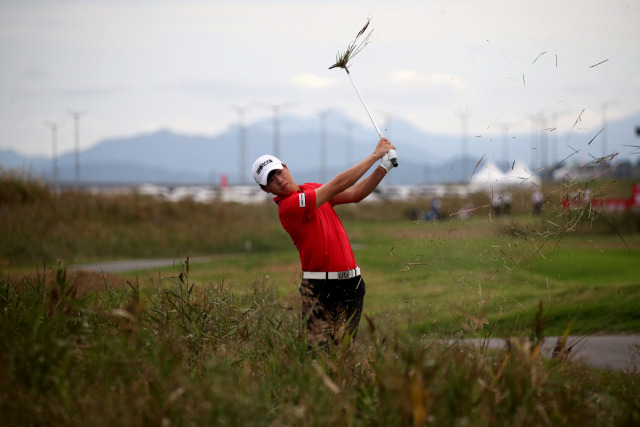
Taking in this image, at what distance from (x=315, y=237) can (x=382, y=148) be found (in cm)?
91

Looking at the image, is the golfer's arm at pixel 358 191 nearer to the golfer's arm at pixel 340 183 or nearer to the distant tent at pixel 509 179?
the golfer's arm at pixel 340 183

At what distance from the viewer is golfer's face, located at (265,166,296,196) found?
20.3 ft

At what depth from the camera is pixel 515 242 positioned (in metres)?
7.29

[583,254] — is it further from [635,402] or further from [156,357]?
[156,357]

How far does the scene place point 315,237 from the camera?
19.9ft

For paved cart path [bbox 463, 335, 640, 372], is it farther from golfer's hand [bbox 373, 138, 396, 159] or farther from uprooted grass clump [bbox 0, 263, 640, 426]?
golfer's hand [bbox 373, 138, 396, 159]

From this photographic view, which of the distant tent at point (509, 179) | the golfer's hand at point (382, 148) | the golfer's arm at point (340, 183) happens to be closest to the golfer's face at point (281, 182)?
the golfer's arm at point (340, 183)

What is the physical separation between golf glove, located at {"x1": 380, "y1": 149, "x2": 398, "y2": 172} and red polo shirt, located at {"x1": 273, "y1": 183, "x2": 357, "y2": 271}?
2.09 ft

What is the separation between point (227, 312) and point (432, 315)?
206 centimetres

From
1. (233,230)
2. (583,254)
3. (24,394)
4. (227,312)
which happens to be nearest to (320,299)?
(227,312)

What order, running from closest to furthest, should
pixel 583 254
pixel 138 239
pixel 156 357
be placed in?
1. pixel 156 357
2. pixel 583 254
3. pixel 138 239

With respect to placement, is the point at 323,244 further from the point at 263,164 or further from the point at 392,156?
the point at 392,156

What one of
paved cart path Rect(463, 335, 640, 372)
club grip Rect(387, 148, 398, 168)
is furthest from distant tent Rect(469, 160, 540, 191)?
paved cart path Rect(463, 335, 640, 372)

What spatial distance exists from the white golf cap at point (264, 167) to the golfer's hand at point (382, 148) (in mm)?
806
